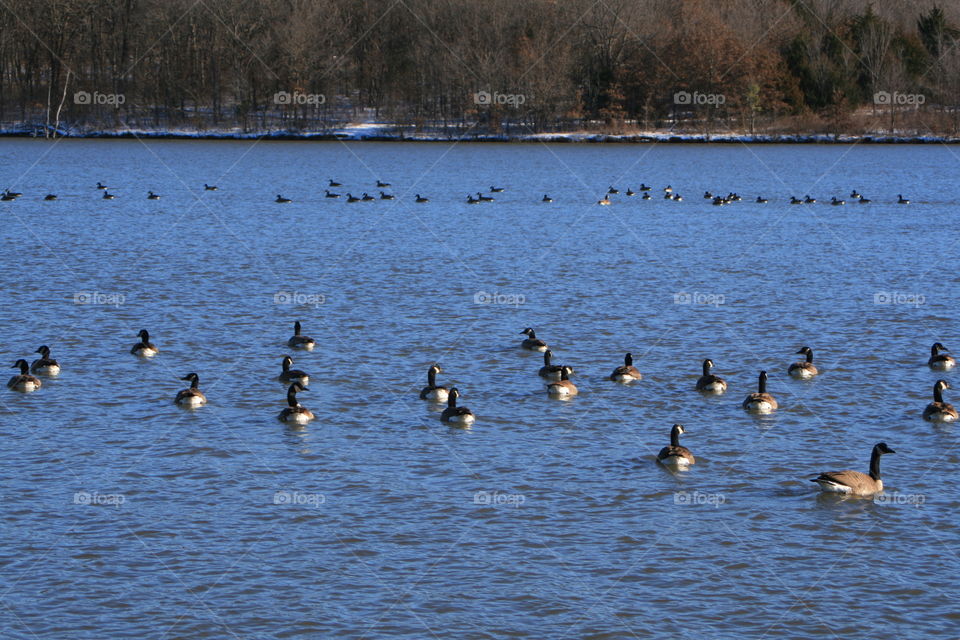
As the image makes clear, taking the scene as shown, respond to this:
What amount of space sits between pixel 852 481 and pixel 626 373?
7113 millimetres

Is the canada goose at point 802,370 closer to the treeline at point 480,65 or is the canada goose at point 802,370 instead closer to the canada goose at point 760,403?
the canada goose at point 760,403

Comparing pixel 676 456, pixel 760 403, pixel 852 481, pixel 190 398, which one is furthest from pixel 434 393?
pixel 852 481

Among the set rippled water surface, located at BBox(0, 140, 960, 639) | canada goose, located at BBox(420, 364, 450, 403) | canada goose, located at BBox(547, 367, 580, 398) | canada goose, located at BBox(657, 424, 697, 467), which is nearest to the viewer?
rippled water surface, located at BBox(0, 140, 960, 639)

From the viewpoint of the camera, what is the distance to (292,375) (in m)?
24.1

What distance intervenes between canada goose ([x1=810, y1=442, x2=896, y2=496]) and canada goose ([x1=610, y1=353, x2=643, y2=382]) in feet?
21.5

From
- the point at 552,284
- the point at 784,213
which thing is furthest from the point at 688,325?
the point at 784,213

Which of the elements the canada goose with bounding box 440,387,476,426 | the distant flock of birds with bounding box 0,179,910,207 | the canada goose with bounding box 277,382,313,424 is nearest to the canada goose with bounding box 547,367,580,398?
the canada goose with bounding box 440,387,476,426

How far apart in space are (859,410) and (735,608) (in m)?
9.41

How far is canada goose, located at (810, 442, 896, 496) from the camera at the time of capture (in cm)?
1764

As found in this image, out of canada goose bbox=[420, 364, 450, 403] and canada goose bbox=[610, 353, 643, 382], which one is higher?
canada goose bbox=[610, 353, 643, 382]

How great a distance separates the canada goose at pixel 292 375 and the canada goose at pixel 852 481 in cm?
1020

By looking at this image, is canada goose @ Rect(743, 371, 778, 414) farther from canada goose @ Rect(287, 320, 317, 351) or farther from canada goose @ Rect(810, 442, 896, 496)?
canada goose @ Rect(287, 320, 317, 351)

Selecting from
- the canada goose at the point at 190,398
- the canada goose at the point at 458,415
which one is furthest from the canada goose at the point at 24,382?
the canada goose at the point at 458,415

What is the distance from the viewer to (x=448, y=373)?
25.2 metres
